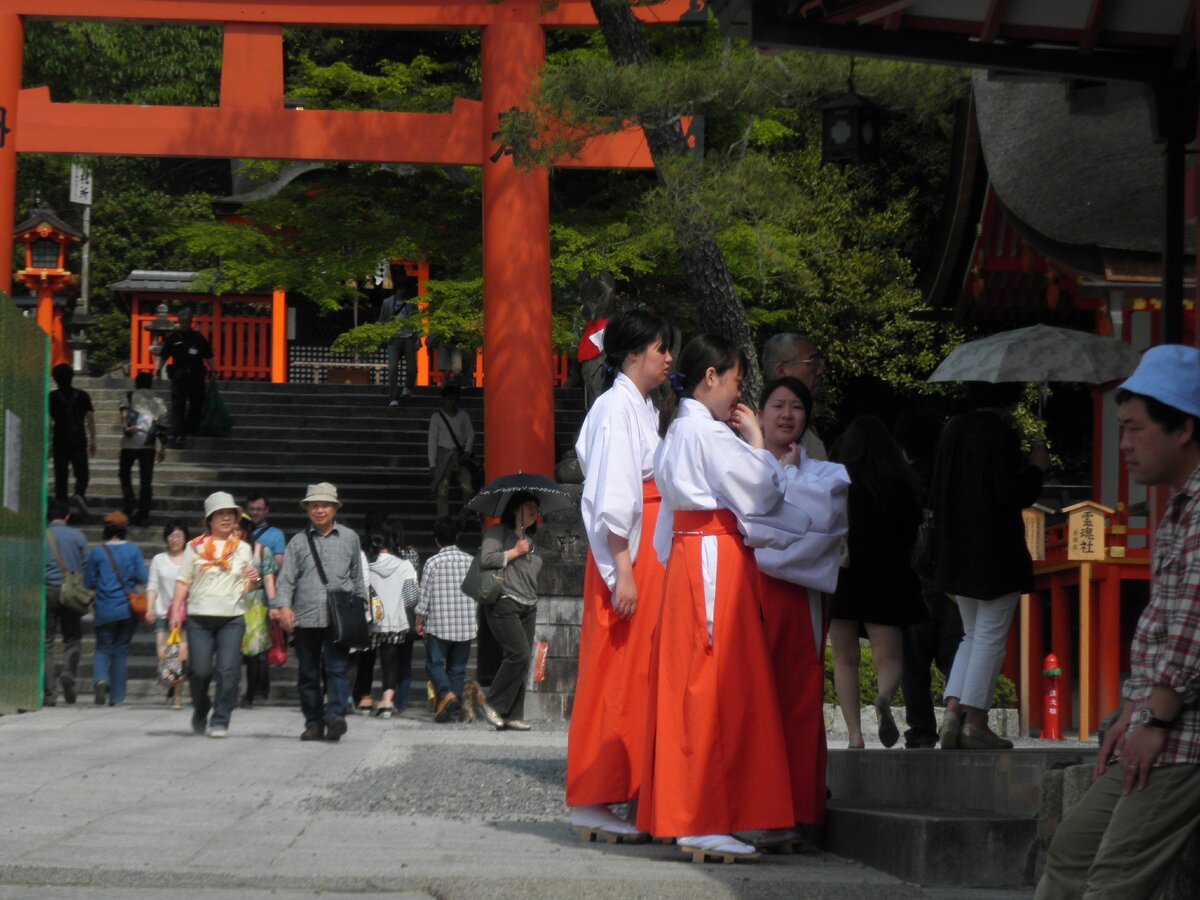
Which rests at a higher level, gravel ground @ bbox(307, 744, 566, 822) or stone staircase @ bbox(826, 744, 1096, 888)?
stone staircase @ bbox(826, 744, 1096, 888)

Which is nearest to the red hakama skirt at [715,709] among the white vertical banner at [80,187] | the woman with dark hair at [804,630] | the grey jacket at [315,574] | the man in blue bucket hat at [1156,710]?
the woman with dark hair at [804,630]

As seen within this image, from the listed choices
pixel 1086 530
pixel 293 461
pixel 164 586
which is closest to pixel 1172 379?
pixel 1086 530

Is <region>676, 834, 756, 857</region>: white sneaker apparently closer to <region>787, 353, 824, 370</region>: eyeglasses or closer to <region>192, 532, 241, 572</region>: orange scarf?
<region>787, 353, 824, 370</region>: eyeglasses

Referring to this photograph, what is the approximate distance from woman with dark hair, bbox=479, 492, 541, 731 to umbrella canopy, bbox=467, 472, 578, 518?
632 mm

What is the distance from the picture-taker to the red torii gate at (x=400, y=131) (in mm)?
16484

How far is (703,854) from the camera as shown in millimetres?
5562

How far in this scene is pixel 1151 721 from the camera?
3.43 m

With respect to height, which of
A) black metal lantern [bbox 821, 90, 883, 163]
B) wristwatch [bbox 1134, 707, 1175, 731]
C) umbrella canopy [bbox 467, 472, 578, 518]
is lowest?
wristwatch [bbox 1134, 707, 1175, 731]

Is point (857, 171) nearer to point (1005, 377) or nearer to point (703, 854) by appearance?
point (1005, 377)

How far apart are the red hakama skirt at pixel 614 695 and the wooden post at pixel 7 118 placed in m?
11.9

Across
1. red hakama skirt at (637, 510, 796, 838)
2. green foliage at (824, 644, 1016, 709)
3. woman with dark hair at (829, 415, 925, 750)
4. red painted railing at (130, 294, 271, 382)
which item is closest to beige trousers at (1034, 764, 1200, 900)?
red hakama skirt at (637, 510, 796, 838)

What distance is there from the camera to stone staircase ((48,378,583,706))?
59.5 ft

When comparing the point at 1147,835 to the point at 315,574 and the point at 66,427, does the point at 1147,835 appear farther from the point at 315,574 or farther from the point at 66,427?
the point at 66,427

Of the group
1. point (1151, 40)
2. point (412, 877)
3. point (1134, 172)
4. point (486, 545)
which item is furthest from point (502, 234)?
point (412, 877)
